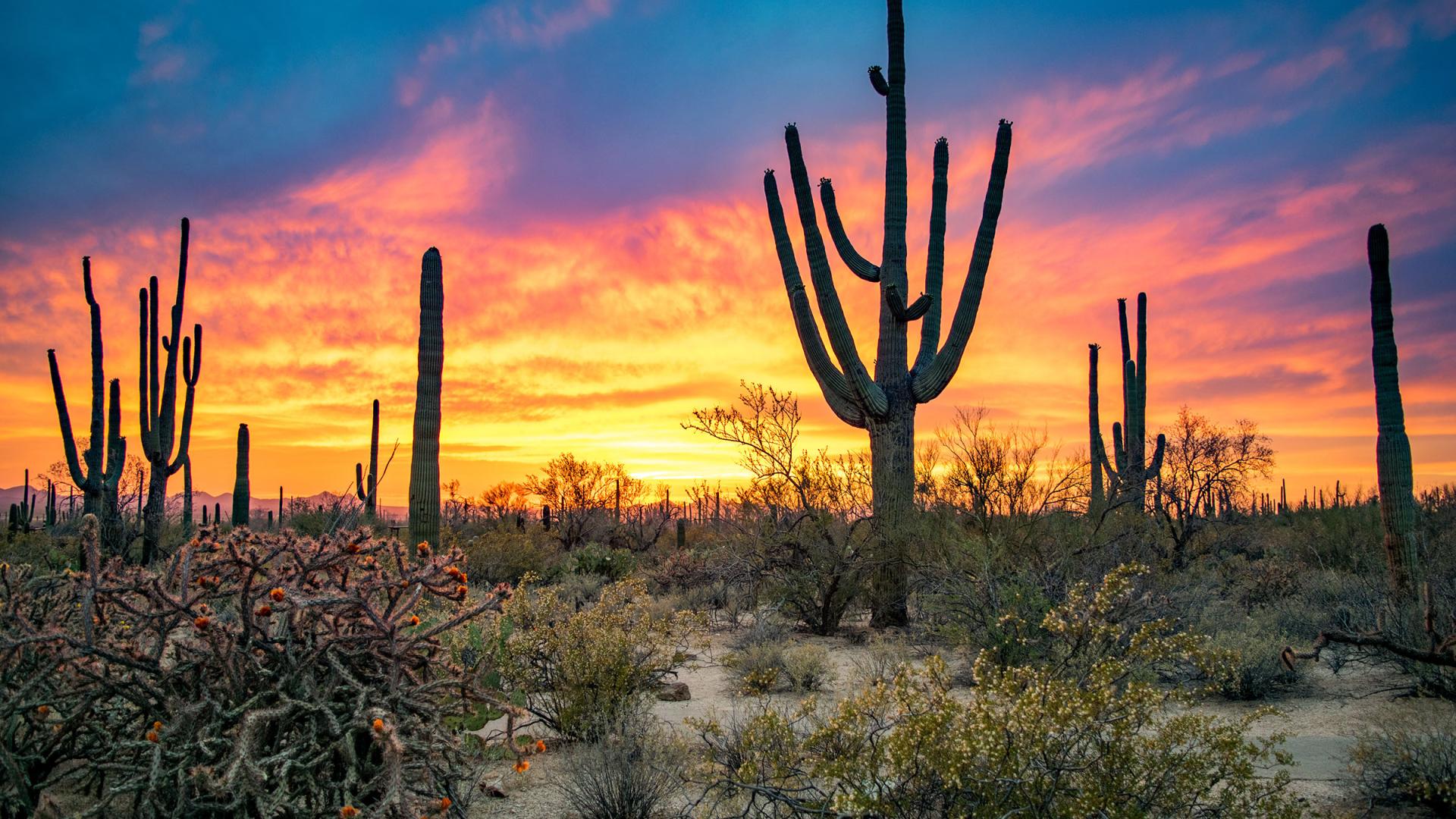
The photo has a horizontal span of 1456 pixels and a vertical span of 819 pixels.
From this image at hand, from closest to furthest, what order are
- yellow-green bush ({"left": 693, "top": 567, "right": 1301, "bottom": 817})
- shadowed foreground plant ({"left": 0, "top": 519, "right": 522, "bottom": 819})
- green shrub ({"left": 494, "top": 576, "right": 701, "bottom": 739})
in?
shadowed foreground plant ({"left": 0, "top": 519, "right": 522, "bottom": 819}), yellow-green bush ({"left": 693, "top": 567, "right": 1301, "bottom": 817}), green shrub ({"left": 494, "top": 576, "right": 701, "bottom": 739})

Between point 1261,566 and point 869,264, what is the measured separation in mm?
8619

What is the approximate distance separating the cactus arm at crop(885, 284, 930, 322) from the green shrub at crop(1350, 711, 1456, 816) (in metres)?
8.43

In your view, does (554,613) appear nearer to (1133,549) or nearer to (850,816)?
(850,816)

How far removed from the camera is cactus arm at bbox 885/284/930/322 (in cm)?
1298

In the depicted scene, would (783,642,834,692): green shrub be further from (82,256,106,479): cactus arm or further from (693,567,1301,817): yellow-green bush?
(82,256,106,479): cactus arm

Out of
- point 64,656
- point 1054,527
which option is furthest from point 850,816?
point 1054,527

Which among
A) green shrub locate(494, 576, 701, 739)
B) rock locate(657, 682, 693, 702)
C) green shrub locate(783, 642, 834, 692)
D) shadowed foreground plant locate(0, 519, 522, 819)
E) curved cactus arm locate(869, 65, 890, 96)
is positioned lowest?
rock locate(657, 682, 693, 702)

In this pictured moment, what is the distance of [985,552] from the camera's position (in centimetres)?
938

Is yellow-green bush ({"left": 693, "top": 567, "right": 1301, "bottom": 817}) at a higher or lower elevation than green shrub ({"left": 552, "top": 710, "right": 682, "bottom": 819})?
higher

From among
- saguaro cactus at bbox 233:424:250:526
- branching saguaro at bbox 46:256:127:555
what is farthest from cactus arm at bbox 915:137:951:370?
saguaro cactus at bbox 233:424:250:526

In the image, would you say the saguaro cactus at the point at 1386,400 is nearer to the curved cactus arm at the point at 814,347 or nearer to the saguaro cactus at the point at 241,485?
the curved cactus arm at the point at 814,347

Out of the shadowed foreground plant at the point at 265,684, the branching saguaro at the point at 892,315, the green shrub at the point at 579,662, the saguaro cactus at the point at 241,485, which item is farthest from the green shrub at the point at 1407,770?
Answer: the saguaro cactus at the point at 241,485

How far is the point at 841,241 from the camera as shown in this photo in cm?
1478

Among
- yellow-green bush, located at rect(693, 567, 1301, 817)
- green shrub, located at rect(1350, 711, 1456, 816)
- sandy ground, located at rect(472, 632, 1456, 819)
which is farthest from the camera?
sandy ground, located at rect(472, 632, 1456, 819)
